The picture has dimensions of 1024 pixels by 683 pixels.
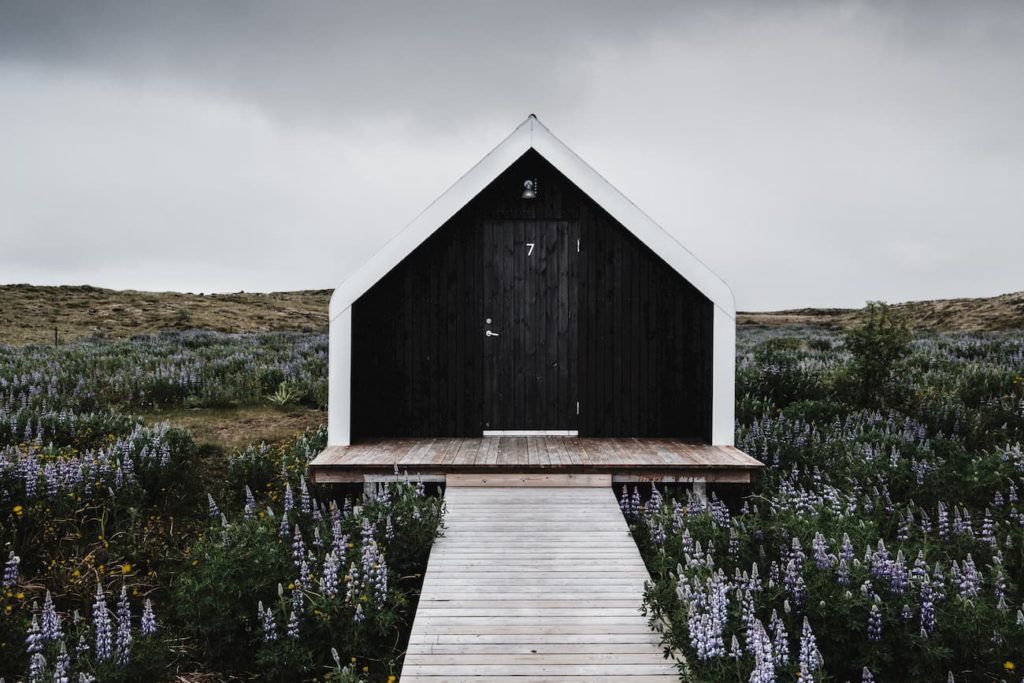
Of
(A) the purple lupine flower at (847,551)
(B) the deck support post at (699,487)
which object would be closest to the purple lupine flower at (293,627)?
(A) the purple lupine flower at (847,551)

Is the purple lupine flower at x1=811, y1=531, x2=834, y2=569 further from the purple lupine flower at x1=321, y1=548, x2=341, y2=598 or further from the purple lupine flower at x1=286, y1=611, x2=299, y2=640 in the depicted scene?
the purple lupine flower at x1=286, y1=611, x2=299, y2=640

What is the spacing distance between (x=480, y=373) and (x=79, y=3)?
16.0 metres

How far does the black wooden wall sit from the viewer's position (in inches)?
282

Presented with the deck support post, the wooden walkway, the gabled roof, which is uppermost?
the gabled roof

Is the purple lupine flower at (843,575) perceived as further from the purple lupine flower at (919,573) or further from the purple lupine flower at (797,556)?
the purple lupine flower at (919,573)

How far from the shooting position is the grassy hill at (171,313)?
24.8 metres

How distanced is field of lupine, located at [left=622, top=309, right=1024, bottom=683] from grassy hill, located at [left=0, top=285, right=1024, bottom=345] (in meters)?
20.0

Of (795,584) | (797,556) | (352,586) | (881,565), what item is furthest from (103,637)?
(881,565)

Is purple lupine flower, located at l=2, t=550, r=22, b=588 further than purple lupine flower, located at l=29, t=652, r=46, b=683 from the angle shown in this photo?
Yes

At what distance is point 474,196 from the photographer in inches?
264

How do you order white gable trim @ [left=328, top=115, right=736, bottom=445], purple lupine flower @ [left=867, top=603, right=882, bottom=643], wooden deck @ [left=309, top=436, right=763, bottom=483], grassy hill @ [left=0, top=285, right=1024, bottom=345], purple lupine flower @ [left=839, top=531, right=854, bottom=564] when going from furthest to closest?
grassy hill @ [left=0, top=285, right=1024, bottom=345]
white gable trim @ [left=328, top=115, right=736, bottom=445]
wooden deck @ [left=309, top=436, right=763, bottom=483]
purple lupine flower @ [left=839, top=531, right=854, bottom=564]
purple lupine flower @ [left=867, top=603, right=882, bottom=643]

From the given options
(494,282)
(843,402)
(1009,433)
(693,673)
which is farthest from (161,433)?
(1009,433)

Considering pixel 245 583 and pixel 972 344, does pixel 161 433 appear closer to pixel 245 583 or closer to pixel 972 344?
pixel 245 583

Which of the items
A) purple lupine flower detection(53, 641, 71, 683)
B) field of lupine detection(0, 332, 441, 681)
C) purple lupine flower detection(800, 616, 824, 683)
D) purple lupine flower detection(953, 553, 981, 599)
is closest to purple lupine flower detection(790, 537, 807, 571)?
purple lupine flower detection(953, 553, 981, 599)
